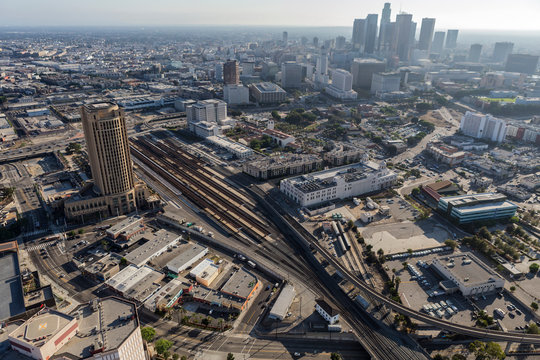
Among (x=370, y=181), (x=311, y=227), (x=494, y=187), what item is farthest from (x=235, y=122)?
(x=494, y=187)

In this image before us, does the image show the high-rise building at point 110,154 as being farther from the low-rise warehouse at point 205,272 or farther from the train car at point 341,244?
the train car at point 341,244

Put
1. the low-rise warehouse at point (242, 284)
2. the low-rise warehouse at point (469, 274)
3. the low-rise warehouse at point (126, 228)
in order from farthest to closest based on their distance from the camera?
1. the low-rise warehouse at point (126, 228)
2. the low-rise warehouse at point (469, 274)
3. the low-rise warehouse at point (242, 284)

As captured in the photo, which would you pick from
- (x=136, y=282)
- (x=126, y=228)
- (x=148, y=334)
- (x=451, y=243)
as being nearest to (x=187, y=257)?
(x=136, y=282)

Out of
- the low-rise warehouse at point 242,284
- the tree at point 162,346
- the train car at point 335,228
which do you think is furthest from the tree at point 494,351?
the tree at point 162,346

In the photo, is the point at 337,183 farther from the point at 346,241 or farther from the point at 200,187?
the point at 200,187

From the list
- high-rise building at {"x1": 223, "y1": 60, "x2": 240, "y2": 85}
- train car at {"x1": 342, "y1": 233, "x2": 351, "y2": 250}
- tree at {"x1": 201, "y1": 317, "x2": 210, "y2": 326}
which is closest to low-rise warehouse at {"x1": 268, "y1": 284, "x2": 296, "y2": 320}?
tree at {"x1": 201, "y1": 317, "x2": 210, "y2": 326}

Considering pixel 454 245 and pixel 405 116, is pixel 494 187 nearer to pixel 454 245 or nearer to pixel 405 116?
pixel 454 245
